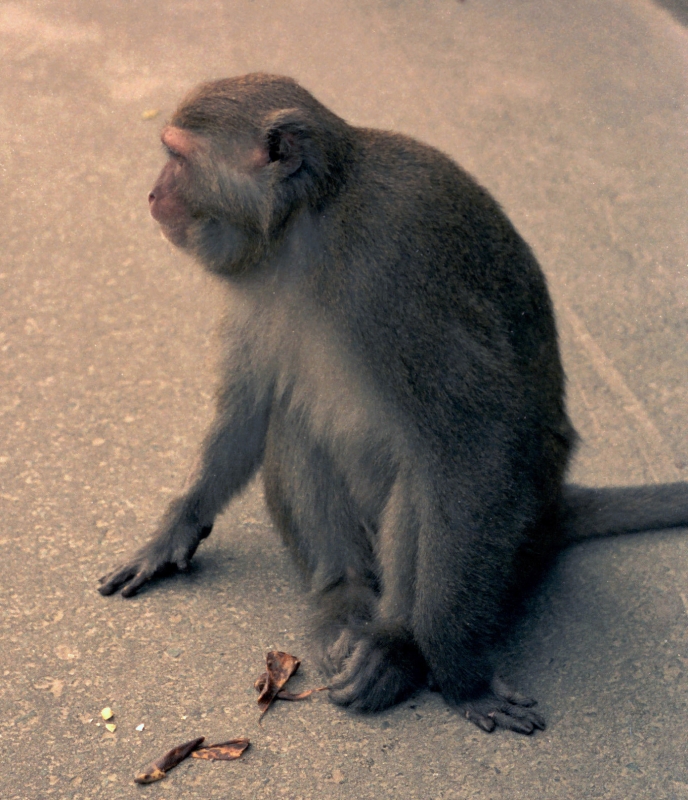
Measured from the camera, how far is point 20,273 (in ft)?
17.2

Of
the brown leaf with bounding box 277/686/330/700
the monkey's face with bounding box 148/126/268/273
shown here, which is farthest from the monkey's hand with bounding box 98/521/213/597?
the monkey's face with bounding box 148/126/268/273

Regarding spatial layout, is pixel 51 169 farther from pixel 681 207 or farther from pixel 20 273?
pixel 681 207

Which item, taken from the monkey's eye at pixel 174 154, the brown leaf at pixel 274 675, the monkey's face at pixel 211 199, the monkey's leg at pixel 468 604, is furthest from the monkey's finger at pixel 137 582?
the monkey's eye at pixel 174 154

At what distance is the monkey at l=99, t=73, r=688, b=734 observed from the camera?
9.43 ft

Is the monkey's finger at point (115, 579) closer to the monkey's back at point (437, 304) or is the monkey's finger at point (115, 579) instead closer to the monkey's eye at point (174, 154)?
the monkey's back at point (437, 304)

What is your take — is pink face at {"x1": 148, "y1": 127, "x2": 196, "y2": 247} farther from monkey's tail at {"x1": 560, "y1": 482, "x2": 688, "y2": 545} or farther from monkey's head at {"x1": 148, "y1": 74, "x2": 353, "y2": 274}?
monkey's tail at {"x1": 560, "y1": 482, "x2": 688, "y2": 545}

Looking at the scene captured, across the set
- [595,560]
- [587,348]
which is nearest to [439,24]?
[587,348]

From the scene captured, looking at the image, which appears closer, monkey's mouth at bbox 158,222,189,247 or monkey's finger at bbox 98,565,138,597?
monkey's mouth at bbox 158,222,189,247

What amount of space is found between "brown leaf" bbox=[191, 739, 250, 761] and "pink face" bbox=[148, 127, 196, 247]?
1348 millimetres

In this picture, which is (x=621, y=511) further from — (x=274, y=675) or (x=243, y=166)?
(x=243, y=166)

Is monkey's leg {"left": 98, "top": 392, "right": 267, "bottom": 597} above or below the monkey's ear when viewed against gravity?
below

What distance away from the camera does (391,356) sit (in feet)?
9.49

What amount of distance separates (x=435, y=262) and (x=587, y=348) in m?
2.05

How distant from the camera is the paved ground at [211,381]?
2.89m
